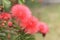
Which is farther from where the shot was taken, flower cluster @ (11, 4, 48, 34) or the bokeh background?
the bokeh background

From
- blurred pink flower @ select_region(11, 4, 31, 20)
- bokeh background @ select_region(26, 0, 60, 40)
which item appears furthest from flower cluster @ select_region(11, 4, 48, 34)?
bokeh background @ select_region(26, 0, 60, 40)

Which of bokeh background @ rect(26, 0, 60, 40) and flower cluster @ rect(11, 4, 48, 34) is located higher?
flower cluster @ rect(11, 4, 48, 34)

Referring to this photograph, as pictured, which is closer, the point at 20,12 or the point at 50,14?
the point at 20,12

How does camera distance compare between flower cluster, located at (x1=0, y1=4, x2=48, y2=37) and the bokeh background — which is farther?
the bokeh background

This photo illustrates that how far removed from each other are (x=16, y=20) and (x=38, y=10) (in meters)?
6.63

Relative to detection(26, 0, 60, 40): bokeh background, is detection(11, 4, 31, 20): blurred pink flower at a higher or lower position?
higher

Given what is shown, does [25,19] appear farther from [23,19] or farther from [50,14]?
[50,14]

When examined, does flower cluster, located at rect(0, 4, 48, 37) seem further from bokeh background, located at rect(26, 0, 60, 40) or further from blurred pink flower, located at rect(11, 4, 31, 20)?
bokeh background, located at rect(26, 0, 60, 40)

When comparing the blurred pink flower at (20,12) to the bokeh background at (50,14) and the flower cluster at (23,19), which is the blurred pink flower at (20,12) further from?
the bokeh background at (50,14)

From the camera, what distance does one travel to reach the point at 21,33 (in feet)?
4.53

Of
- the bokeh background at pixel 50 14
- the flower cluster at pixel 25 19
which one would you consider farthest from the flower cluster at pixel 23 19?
the bokeh background at pixel 50 14

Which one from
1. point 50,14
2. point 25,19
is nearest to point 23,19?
point 25,19

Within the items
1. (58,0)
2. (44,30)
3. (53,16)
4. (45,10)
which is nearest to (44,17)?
(53,16)

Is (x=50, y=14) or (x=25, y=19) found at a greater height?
(x=25, y=19)
